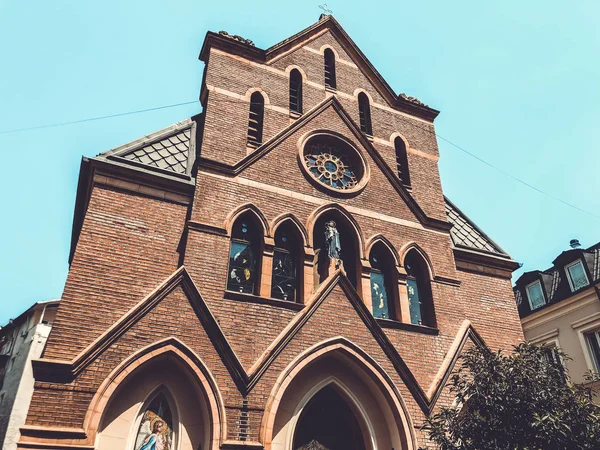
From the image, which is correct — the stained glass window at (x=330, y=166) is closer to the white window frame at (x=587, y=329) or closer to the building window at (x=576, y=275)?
the white window frame at (x=587, y=329)

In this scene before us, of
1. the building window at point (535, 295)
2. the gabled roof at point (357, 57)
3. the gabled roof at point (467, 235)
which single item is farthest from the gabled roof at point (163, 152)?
the building window at point (535, 295)

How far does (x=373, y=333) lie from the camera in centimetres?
1134

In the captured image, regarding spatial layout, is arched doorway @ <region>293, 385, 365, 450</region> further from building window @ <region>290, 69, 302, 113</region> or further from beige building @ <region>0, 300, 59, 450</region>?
beige building @ <region>0, 300, 59, 450</region>

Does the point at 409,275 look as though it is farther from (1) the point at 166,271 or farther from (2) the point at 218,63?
(2) the point at 218,63

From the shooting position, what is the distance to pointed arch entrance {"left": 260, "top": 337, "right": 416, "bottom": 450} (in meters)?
10.4

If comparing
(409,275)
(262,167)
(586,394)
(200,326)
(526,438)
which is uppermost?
(262,167)

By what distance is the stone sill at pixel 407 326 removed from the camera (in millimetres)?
12057

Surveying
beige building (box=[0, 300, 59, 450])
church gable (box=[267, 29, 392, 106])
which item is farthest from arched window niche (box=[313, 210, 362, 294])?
beige building (box=[0, 300, 59, 450])

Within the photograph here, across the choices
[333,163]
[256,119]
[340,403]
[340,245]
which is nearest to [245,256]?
[340,245]

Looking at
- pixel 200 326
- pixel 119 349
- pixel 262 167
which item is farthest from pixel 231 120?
pixel 119 349

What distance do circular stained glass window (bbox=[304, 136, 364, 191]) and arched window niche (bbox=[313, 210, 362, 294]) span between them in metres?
1.05

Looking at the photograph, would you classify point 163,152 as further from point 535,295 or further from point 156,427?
point 535,295

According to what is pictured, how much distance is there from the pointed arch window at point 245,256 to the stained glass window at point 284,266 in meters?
0.49

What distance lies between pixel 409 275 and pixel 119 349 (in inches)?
310
